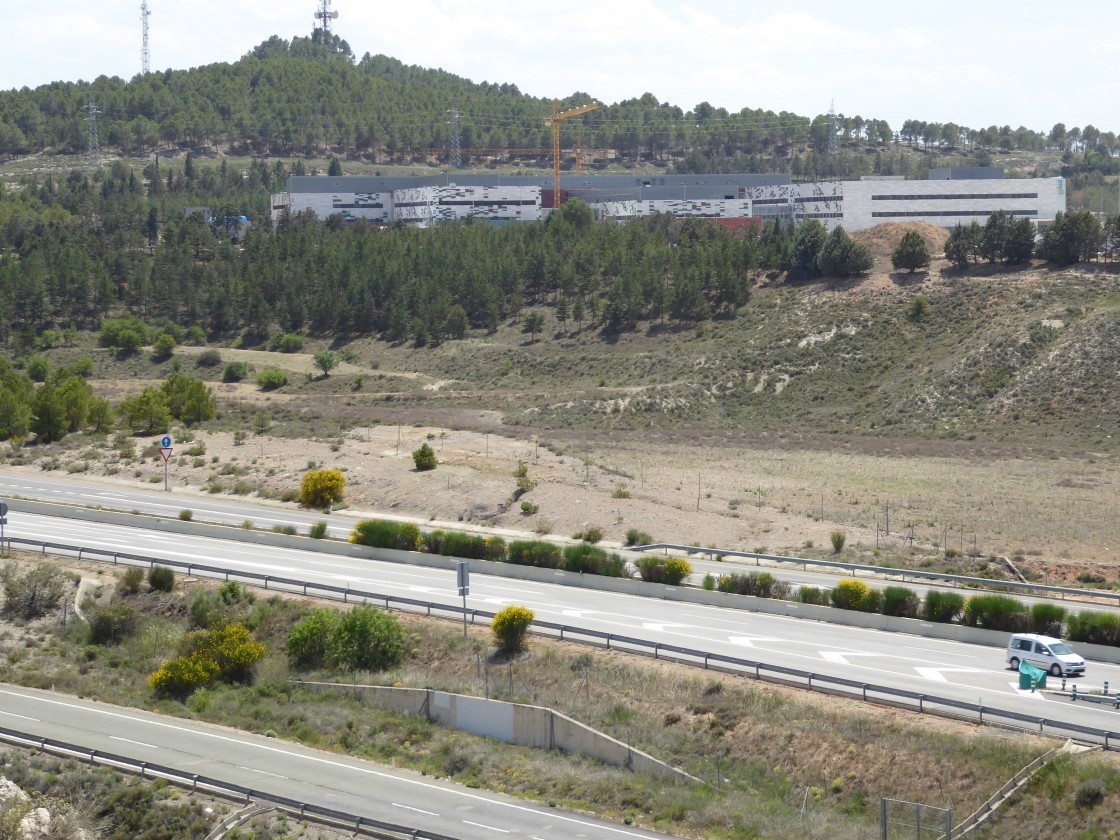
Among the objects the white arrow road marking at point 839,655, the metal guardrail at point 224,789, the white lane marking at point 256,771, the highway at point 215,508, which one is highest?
the white arrow road marking at point 839,655

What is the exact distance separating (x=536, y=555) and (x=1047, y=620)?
55.4 feet

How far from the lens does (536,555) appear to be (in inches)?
1791

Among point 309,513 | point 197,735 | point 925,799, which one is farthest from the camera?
point 309,513

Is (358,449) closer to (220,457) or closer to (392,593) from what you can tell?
(220,457)

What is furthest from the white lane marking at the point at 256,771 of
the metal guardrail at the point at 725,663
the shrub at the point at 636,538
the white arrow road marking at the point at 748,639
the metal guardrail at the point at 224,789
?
the shrub at the point at 636,538

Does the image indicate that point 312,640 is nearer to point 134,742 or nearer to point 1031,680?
point 134,742

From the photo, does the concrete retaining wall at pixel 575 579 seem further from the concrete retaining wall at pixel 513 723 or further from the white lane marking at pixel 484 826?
the white lane marking at pixel 484 826

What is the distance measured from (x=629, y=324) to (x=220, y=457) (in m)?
44.7

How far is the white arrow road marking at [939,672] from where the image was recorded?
104 ft

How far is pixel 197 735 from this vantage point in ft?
105

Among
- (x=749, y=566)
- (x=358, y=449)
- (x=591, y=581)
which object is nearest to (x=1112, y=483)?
(x=749, y=566)

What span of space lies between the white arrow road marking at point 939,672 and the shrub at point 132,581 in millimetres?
24580

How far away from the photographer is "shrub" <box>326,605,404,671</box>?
3644cm

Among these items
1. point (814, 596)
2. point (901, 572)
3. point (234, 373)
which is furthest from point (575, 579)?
point (234, 373)
